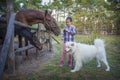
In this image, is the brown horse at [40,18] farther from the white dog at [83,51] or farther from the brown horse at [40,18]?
the white dog at [83,51]

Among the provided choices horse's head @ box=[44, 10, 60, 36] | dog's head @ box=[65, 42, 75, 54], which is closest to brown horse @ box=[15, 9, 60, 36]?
horse's head @ box=[44, 10, 60, 36]

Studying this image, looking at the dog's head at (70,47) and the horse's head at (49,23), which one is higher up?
the horse's head at (49,23)

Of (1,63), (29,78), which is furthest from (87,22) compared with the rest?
(1,63)

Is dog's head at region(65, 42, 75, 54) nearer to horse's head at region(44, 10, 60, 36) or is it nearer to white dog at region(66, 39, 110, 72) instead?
white dog at region(66, 39, 110, 72)

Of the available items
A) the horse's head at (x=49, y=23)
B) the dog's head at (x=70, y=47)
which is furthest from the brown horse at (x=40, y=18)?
the dog's head at (x=70, y=47)

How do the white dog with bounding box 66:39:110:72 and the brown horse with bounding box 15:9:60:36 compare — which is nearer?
the white dog with bounding box 66:39:110:72

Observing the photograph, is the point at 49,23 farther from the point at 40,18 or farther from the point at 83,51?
the point at 83,51

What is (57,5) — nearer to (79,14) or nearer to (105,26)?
(79,14)

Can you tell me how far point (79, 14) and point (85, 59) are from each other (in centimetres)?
1301

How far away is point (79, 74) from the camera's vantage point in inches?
178

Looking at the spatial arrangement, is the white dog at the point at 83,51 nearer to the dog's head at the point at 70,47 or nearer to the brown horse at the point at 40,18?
the dog's head at the point at 70,47

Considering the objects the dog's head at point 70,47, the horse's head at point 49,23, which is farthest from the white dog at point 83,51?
the horse's head at point 49,23

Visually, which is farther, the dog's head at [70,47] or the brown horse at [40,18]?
the brown horse at [40,18]

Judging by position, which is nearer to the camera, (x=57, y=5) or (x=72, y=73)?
(x=72, y=73)
